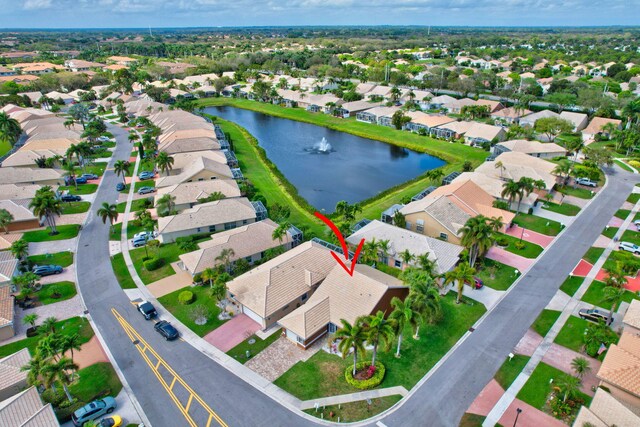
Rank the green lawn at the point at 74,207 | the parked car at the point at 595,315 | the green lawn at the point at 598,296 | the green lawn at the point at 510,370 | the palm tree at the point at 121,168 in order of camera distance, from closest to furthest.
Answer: the green lawn at the point at 510,370 < the parked car at the point at 595,315 < the green lawn at the point at 598,296 < the green lawn at the point at 74,207 < the palm tree at the point at 121,168

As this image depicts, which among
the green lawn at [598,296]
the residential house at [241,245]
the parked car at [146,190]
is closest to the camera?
the green lawn at [598,296]

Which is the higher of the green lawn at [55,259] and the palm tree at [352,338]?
the palm tree at [352,338]

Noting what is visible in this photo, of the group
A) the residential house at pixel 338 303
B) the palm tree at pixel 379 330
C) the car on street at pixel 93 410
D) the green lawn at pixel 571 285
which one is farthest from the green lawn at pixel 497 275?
the car on street at pixel 93 410

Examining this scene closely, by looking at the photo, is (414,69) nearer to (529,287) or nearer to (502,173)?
(502,173)

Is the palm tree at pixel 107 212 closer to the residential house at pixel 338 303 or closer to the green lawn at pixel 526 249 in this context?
the residential house at pixel 338 303

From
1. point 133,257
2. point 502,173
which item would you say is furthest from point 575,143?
point 133,257

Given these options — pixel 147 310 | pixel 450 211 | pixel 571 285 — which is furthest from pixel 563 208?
pixel 147 310

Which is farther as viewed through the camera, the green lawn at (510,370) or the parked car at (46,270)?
the parked car at (46,270)

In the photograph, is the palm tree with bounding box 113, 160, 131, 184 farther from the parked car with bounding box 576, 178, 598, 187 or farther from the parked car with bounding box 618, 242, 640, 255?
the parked car with bounding box 576, 178, 598, 187
